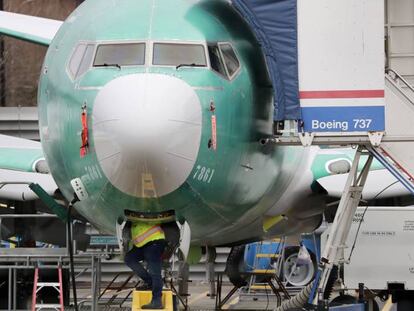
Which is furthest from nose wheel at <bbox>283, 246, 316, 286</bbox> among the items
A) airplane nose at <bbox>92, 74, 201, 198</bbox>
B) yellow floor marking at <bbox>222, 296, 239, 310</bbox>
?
airplane nose at <bbox>92, 74, 201, 198</bbox>

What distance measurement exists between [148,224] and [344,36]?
2.88m

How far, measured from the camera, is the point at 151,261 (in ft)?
38.1

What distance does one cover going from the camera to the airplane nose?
10.6 metres

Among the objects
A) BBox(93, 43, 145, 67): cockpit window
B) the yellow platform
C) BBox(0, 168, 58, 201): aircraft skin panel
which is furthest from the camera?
BBox(0, 168, 58, 201): aircraft skin panel

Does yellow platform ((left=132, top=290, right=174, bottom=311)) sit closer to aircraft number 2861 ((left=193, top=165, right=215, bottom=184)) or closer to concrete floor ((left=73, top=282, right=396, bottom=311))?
aircraft number 2861 ((left=193, top=165, right=215, bottom=184))

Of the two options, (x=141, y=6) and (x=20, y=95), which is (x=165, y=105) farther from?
(x=20, y=95)

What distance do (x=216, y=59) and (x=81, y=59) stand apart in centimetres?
145

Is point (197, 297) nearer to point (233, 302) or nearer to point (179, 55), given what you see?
point (233, 302)

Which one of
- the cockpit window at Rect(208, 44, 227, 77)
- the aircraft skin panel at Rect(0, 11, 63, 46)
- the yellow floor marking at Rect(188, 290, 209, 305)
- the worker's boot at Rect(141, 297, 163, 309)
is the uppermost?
the aircraft skin panel at Rect(0, 11, 63, 46)

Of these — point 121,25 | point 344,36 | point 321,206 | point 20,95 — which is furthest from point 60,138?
point 20,95

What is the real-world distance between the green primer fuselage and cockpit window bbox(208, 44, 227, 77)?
11cm

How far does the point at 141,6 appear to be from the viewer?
12.2 meters

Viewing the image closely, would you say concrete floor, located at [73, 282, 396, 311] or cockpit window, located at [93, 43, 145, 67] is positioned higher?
cockpit window, located at [93, 43, 145, 67]

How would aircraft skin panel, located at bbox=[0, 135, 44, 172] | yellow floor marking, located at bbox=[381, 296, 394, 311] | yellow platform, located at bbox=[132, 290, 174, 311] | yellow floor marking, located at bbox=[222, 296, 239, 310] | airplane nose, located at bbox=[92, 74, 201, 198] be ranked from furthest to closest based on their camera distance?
1. yellow floor marking, located at bbox=[222, 296, 239, 310]
2. yellow floor marking, located at bbox=[381, 296, 394, 311]
3. aircraft skin panel, located at bbox=[0, 135, 44, 172]
4. yellow platform, located at bbox=[132, 290, 174, 311]
5. airplane nose, located at bbox=[92, 74, 201, 198]
